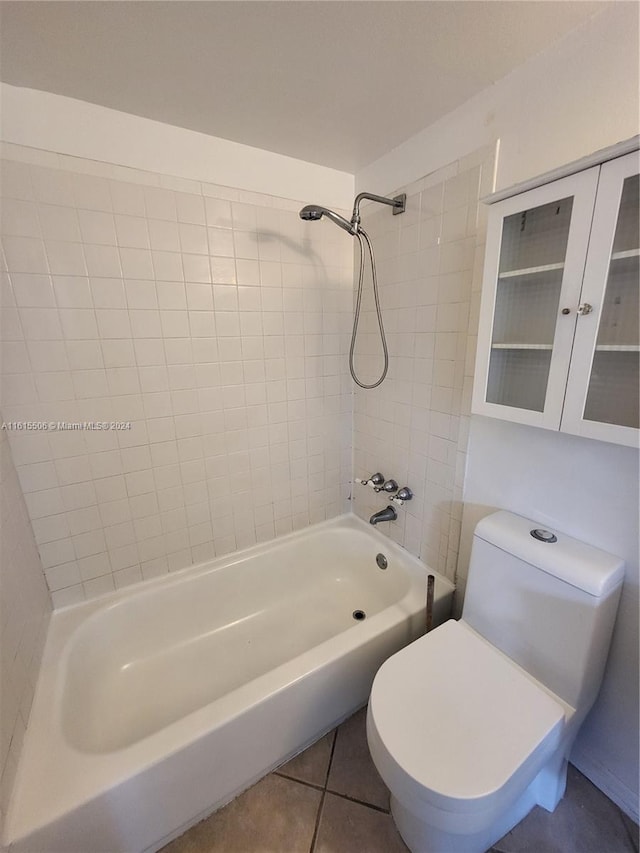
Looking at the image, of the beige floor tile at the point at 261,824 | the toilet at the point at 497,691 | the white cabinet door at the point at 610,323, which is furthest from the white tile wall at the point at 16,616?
the white cabinet door at the point at 610,323

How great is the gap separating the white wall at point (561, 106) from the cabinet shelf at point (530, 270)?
0.30 m

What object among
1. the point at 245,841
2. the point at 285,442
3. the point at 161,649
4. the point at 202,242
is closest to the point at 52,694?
the point at 161,649

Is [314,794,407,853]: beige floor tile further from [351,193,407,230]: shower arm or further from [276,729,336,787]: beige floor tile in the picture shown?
[351,193,407,230]: shower arm

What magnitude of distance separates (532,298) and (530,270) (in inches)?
3.7

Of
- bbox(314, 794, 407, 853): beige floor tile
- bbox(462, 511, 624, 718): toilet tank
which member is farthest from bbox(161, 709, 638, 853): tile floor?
bbox(462, 511, 624, 718): toilet tank

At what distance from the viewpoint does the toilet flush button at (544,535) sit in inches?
41.5

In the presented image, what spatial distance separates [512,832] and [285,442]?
Result: 5.19 feet

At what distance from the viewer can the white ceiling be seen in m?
0.84

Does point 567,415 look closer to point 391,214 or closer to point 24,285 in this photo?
point 391,214

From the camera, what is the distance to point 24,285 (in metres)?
1.17

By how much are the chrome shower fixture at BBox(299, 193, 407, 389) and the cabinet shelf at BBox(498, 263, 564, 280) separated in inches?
25.2

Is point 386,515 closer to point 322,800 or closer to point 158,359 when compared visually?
point 322,800

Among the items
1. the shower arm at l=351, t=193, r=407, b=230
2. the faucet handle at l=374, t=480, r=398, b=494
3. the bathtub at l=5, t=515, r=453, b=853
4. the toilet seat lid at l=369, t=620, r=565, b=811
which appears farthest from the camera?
the faucet handle at l=374, t=480, r=398, b=494

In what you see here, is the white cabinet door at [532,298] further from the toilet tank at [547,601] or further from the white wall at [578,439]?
the toilet tank at [547,601]
